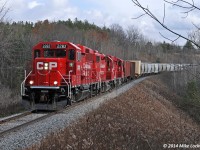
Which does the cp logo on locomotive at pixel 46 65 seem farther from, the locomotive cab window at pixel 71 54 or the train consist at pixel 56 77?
the locomotive cab window at pixel 71 54

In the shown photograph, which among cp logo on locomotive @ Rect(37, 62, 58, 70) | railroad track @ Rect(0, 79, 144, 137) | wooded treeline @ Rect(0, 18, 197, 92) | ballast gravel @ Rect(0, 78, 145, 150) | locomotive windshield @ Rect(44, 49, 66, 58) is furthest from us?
wooded treeline @ Rect(0, 18, 197, 92)

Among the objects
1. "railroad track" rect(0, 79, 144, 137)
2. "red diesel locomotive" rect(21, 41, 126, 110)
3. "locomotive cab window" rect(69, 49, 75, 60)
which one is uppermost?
"locomotive cab window" rect(69, 49, 75, 60)

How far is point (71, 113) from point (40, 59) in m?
3.61

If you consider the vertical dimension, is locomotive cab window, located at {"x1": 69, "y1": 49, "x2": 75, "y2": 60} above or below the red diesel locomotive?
above

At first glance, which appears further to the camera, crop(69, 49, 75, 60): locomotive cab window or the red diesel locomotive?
crop(69, 49, 75, 60): locomotive cab window

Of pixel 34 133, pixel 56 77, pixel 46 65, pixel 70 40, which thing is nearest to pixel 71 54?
pixel 46 65

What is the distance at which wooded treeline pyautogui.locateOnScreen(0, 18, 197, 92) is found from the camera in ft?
92.2

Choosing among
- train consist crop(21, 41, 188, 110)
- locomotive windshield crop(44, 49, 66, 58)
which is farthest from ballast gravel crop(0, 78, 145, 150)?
locomotive windshield crop(44, 49, 66, 58)

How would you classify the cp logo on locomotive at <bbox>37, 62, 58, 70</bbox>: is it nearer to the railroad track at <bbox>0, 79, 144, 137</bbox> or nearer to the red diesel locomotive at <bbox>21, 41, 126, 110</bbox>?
the red diesel locomotive at <bbox>21, 41, 126, 110</bbox>

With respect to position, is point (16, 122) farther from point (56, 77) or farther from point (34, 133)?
point (56, 77)

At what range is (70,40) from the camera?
68.4 metres

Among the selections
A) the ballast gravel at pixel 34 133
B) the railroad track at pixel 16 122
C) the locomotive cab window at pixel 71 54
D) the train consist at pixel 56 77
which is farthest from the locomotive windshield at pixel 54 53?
the ballast gravel at pixel 34 133

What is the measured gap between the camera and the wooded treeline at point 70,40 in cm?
2811

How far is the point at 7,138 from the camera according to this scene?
10.2 metres
